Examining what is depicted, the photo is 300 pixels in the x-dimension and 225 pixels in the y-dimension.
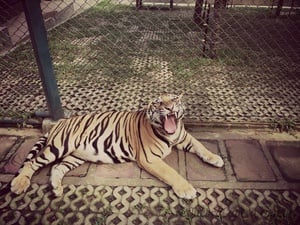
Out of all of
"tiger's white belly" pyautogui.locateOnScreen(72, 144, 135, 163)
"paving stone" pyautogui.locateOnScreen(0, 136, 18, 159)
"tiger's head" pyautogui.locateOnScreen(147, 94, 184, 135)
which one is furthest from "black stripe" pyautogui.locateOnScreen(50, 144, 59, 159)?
"tiger's head" pyautogui.locateOnScreen(147, 94, 184, 135)

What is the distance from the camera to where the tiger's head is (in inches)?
95.0

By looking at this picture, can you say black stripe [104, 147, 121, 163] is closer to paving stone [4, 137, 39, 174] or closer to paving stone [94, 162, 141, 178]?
paving stone [94, 162, 141, 178]

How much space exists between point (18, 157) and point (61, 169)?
0.59 metres

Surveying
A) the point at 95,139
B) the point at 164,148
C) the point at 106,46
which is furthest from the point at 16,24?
the point at 164,148

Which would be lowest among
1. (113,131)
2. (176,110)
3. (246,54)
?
(246,54)

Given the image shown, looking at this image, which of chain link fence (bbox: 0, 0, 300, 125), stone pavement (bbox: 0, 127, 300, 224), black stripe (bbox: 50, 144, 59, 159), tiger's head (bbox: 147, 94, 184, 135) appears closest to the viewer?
stone pavement (bbox: 0, 127, 300, 224)

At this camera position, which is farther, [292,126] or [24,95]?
[24,95]

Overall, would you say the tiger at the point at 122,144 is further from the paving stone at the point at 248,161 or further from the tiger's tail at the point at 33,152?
the paving stone at the point at 248,161

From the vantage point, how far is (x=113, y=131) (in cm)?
276

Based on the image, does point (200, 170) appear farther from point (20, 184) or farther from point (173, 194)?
point (20, 184)

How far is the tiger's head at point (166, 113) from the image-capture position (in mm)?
2412

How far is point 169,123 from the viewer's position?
2.48 metres

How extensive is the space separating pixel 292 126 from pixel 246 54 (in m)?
2.30

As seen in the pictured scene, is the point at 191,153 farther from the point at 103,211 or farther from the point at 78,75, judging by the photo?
the point at 78,75
